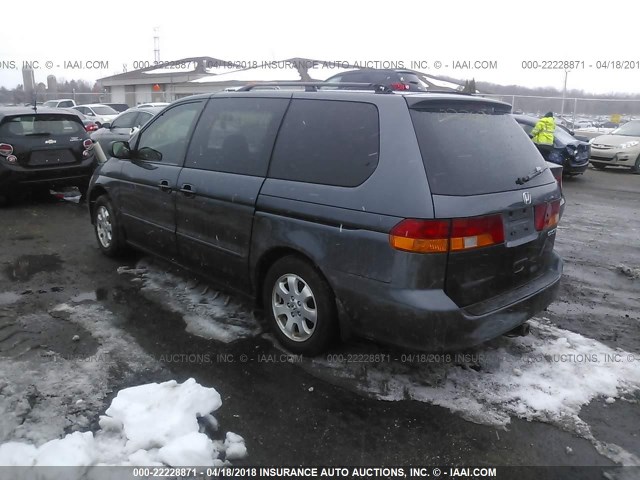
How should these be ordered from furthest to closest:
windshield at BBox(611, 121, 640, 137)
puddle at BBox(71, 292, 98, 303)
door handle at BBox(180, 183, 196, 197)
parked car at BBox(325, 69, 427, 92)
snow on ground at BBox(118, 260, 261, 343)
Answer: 1. windshield at BBox(611, 121, 640, 137)
2. parked car at BBox(325, 69, 427, 92)
3. puddle at BBox(71, 292, 98, 303)
4. door handle at BBox(180, 183, 196, 197)
5. snow on ground at BBox(118, 260, 261, 343)

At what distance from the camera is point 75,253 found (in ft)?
19.7

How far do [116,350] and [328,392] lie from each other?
1.58 metres

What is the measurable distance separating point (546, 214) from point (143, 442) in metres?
2.80

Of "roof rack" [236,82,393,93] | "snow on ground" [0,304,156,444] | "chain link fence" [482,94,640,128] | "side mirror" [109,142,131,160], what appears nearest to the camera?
"snow on ground" [0,304,156,444]

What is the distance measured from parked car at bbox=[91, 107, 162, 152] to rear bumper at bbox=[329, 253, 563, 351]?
33.7ft

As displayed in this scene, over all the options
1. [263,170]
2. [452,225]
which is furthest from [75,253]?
[452,225]

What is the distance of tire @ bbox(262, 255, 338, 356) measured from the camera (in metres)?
3.34

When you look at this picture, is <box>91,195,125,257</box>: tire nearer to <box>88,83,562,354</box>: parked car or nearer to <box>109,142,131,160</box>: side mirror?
<box>109,142,131,160</box>: side mirror

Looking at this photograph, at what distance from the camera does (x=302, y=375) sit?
343 cm

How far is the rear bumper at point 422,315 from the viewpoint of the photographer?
2.90 m

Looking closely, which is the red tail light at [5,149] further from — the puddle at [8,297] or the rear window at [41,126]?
the puddle at [8,297]

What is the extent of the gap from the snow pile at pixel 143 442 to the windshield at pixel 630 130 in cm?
1623

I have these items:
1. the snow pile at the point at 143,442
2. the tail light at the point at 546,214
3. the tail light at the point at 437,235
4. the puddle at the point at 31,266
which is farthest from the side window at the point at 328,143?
the puddle at the point at 31,266

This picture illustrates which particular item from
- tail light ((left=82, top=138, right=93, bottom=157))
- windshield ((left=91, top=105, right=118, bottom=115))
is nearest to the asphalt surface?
tail light ((left=82, top=138, right=93, bottom=157))
